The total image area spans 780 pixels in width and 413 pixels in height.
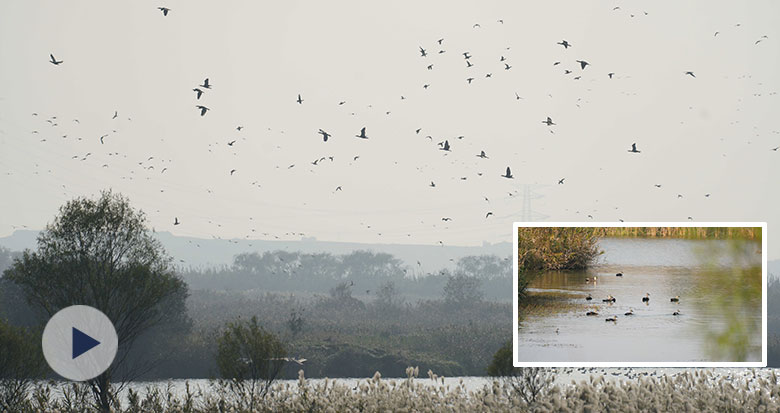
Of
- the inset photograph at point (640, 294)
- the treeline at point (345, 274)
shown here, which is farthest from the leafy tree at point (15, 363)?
the treeline at point (345, 274)

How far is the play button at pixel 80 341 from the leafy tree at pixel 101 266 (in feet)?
0.62

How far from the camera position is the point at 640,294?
46.2ft

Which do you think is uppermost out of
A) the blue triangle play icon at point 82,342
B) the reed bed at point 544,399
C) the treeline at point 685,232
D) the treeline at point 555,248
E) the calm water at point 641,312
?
the treeline at point 685,232

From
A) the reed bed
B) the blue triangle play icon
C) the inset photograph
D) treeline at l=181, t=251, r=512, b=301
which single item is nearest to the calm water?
the inset photograph

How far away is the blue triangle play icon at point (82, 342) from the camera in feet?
61.0

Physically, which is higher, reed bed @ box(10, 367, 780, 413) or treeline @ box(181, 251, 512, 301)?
treeline @ box(181, 251, 512, 301)

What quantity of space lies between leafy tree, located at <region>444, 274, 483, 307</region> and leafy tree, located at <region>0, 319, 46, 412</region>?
95.4 ft

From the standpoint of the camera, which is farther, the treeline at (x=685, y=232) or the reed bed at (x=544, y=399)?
the treeline at (x=685, y=232)

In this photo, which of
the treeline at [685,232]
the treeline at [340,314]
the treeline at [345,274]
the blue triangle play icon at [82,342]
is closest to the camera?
the treeline at [685,232]

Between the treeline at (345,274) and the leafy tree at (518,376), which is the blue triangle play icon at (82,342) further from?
the treeline at (345,274)

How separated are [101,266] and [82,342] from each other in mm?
2051

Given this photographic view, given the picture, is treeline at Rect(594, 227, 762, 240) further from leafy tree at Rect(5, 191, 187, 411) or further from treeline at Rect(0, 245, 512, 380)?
treeline at Rect(0, 245, 512, 380)

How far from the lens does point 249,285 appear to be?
49.5m

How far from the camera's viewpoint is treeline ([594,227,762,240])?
14359mm
